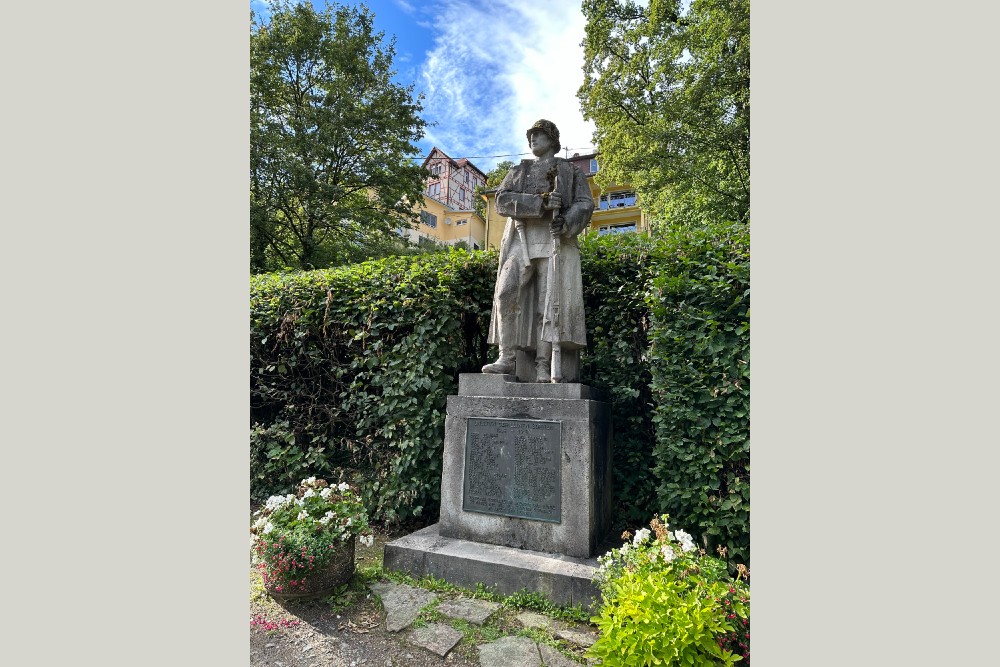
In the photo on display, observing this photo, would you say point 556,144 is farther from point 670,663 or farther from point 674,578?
point 670,663

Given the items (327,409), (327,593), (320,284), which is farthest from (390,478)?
(320,284)

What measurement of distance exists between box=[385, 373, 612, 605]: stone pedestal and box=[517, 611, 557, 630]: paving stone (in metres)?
0.18

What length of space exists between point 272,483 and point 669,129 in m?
13.2

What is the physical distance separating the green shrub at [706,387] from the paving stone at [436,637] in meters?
2.02

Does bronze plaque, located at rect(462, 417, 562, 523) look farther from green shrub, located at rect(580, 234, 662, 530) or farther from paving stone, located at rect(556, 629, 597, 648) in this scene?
green shrub, located at rect(580, 234, 662, 530)

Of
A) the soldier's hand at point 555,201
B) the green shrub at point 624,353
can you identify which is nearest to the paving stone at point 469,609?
the green shrub at point 624,353

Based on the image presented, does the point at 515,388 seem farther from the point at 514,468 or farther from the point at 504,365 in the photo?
the point at 514,468

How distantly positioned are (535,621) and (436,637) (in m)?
0.69

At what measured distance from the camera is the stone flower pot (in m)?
3.90

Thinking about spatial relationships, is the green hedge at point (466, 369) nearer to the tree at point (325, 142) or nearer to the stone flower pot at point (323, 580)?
the stone flower pot at point (323, 580)

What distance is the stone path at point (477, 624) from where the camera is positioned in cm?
326

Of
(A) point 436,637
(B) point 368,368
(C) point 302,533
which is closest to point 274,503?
(C) point 302,533

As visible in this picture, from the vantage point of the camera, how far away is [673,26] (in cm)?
1534

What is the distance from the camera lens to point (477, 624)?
3.61 metres
